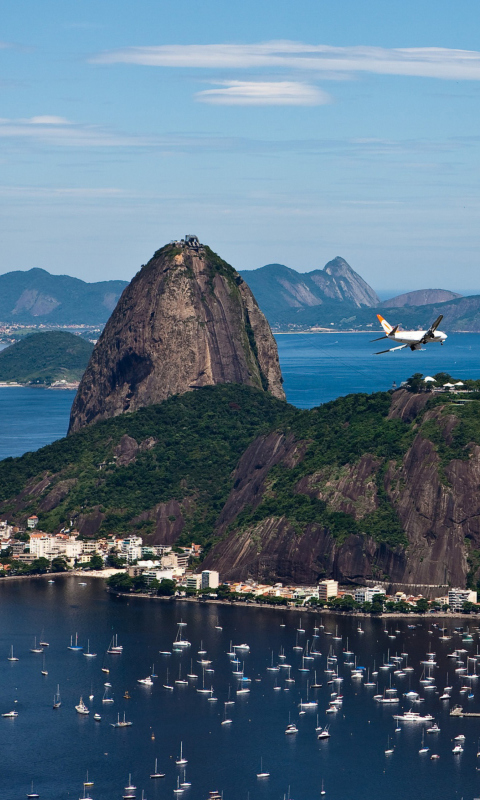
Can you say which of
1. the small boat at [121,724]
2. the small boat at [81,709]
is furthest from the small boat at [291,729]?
the small boat at [81,709]

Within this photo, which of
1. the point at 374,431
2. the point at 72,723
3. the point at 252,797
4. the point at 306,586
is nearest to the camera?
the point at 252,797

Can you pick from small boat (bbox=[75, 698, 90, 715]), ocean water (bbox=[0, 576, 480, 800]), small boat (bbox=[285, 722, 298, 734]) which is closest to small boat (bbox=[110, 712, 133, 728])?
ocean water (bbox=[0, 576, 480, 800])

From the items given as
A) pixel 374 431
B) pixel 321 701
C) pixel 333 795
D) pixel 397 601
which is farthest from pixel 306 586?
pixel 333 795

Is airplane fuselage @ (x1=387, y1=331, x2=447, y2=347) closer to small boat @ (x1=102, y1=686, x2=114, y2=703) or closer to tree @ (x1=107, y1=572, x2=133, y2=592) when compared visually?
small boat @ (x1=102, y1=686, x2=114, y2=703)

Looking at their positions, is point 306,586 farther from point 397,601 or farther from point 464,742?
point 464,742

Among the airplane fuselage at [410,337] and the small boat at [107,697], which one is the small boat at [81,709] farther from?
the airplane fuselage at [410,337]

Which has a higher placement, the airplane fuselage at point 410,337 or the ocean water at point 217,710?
the airplane fuselage at point 410,337
